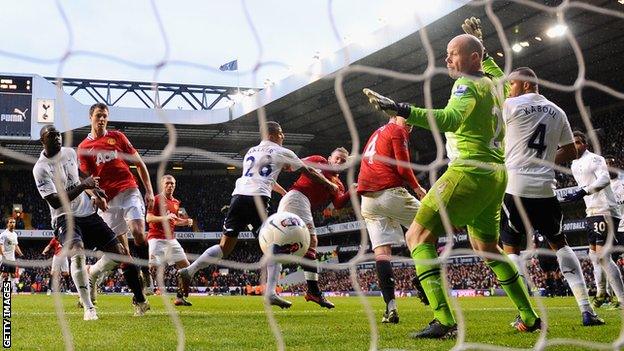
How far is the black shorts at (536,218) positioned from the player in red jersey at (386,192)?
82cm

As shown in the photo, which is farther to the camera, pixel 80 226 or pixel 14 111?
pixel 14 111

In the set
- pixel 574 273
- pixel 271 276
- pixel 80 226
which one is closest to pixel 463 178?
pixel 574 273

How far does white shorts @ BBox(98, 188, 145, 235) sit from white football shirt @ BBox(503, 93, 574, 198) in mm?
3885

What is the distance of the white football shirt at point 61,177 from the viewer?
4871 mm

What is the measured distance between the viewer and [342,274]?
2827cm

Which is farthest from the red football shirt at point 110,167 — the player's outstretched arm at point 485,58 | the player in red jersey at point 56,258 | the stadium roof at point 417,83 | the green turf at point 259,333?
the stadium roof at point 417,83

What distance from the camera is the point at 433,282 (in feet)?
12.1

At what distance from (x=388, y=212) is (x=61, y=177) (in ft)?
8.84

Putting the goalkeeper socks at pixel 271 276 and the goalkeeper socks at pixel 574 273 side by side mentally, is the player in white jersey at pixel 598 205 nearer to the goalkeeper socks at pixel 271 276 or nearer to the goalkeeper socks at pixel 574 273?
the goalkeeper socks at pixel 574 273

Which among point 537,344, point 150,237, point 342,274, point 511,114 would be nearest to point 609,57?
point 342,274

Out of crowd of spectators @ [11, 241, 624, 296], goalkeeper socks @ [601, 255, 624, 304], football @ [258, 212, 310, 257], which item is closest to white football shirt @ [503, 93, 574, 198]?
goalkeeper socks @ [601, 255, 624, 304]

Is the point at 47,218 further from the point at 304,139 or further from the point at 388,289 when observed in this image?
the point at 388,289

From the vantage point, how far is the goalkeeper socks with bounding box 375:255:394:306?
17.3 feet

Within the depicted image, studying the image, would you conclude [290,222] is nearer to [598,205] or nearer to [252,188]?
[252,188]
